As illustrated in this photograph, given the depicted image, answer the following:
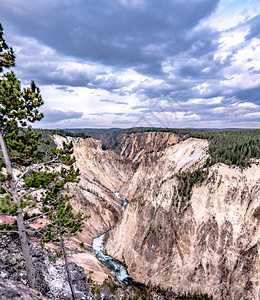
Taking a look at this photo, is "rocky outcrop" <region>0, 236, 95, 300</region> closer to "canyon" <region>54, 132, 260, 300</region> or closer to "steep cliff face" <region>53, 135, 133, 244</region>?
"canyon" <region>54, 132, 260, 300</region>

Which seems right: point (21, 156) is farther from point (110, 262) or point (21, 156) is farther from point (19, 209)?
point (110, 262)

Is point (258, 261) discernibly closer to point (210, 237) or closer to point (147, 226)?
point (210, 237)

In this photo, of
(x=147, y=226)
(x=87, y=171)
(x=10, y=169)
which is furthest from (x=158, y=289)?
(x=87, y=171)

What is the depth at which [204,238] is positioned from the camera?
2750 cm

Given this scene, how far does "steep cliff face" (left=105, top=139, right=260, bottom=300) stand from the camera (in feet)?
81.1

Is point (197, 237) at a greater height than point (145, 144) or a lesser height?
lesser

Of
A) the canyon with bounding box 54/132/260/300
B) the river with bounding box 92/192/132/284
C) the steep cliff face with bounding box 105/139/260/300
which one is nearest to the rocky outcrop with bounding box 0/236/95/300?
the canyon with bounding box 54/132/260/300

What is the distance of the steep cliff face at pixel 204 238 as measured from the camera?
2472 centimetres

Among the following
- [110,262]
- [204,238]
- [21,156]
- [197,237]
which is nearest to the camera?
[21,156]

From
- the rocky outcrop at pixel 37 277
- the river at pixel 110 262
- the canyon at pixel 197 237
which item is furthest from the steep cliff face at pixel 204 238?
the rocky outcrop at pixel 37 277

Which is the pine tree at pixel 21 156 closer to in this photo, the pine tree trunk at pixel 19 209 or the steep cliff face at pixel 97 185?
the pine tree trunk at pixel 19 209

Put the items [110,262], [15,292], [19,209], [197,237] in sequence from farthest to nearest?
1. [110,262]
2. [197,237]
3. [19,209]
4. [15,292]

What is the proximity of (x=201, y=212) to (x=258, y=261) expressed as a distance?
28.5ft

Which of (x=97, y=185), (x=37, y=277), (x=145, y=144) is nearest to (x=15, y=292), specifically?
(x=37, y=277)
